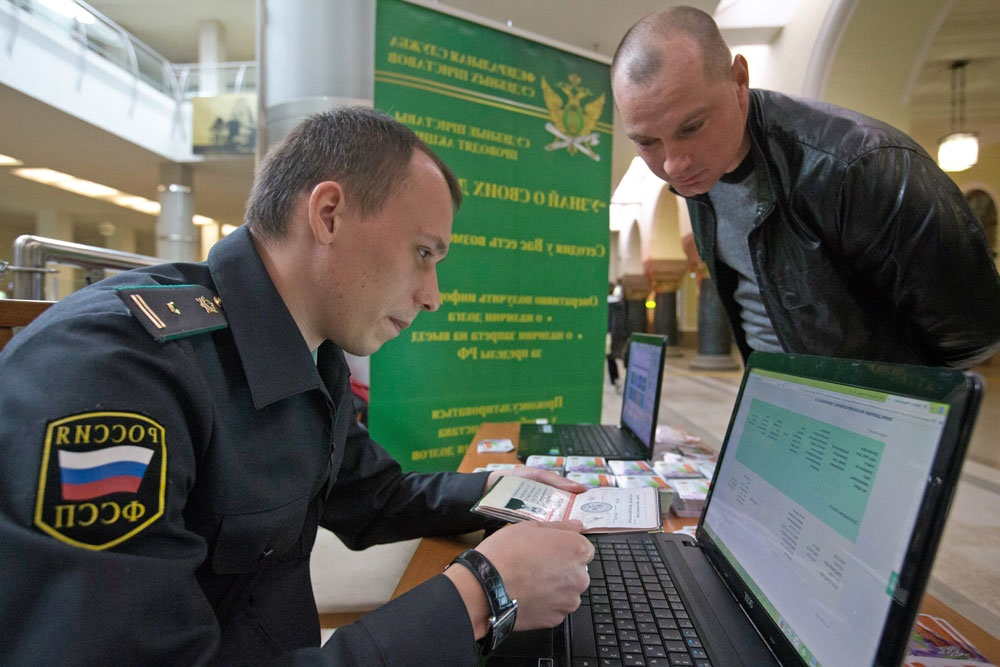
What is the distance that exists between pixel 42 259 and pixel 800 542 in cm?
219

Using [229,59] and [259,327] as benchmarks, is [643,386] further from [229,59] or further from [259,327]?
[229,59]

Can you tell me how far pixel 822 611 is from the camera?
1.53 feet

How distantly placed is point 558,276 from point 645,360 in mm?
927

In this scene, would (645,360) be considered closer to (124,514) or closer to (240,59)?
(124,514)

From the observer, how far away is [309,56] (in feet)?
10.4

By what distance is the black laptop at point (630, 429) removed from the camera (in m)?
1.43

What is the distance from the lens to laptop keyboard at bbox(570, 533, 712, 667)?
0.56 metres

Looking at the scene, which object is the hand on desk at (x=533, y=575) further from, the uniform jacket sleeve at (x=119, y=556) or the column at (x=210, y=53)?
the column at (x=210, y=53)

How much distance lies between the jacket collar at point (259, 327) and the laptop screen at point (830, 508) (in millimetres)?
576

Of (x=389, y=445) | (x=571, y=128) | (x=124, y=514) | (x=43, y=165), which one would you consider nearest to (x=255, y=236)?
(x=124, y=514)

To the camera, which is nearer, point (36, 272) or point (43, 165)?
point (36, 272)

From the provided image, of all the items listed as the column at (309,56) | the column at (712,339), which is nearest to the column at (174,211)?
the column at (309,56)

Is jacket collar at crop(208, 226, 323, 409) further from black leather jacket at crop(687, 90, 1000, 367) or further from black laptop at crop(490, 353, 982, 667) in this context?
black leather jacket at crop(687, 90, 1000, 367)

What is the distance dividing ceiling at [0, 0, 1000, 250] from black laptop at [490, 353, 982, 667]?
4218 mm
